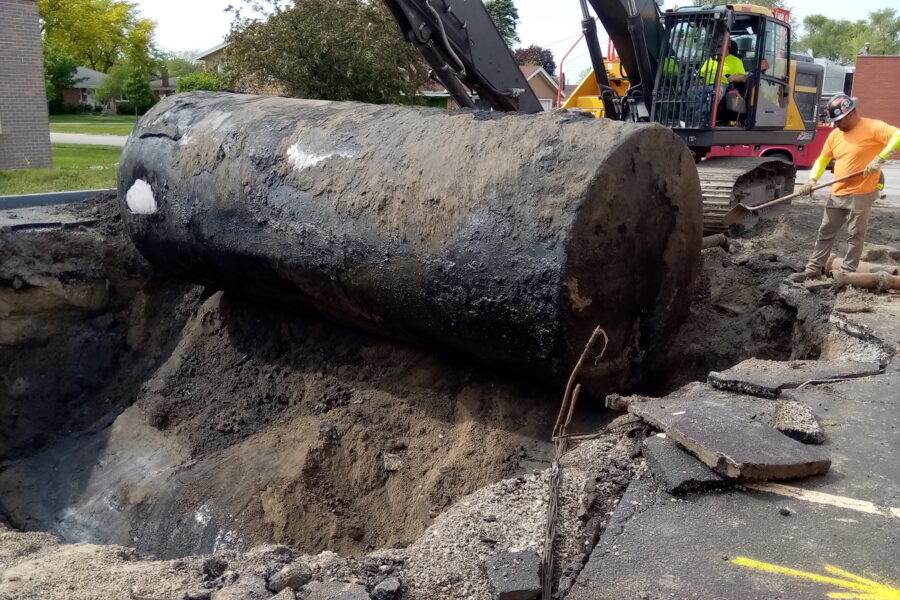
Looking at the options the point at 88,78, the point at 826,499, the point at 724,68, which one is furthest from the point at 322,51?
the point at 88,78

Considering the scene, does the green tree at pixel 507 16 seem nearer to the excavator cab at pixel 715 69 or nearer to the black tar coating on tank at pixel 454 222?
the excavator cab at pixel 715 69

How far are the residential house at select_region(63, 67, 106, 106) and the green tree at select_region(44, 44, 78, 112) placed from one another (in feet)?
13.2

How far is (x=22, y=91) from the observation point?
15242 mm

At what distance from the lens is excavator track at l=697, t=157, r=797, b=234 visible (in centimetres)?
777

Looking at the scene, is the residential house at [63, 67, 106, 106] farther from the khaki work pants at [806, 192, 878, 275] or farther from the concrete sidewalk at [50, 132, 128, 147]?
the khaki work pants at [806, 192, 878, 275]

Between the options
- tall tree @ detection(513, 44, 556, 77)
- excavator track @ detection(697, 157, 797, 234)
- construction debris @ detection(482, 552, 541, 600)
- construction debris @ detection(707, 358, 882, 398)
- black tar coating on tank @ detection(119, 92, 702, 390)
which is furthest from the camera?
tall tree @ detection(513, 44, 556, 77)

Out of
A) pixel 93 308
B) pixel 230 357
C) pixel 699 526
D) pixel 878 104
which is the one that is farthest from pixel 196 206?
pixel 878 104

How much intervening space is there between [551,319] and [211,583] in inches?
73.3

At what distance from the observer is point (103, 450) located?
510 cm

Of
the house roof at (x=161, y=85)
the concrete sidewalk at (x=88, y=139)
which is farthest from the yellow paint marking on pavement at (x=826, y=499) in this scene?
the house roof at (x=161, y=85)

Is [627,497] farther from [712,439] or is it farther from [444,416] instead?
[444,416]

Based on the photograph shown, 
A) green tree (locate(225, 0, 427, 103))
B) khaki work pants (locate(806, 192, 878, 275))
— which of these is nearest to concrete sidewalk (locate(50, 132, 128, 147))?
green tree (locate(225, 0, 427, 103))

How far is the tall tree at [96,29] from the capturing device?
40.3 metres

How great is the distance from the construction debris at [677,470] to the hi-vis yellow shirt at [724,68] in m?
5.99
